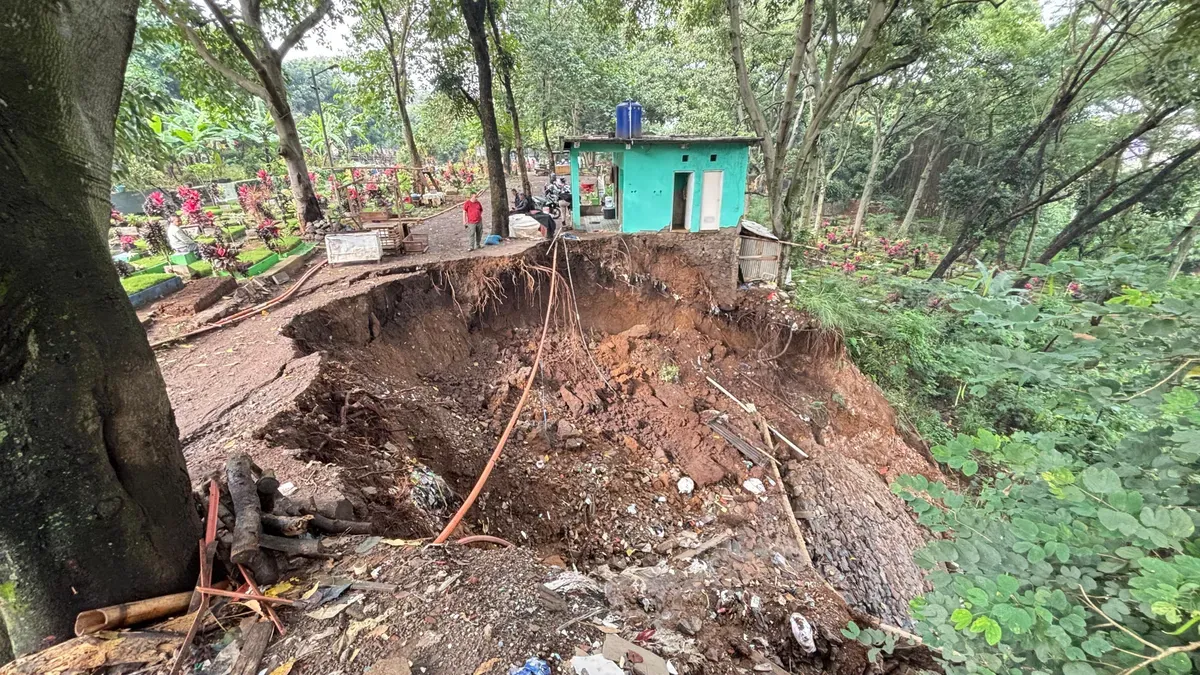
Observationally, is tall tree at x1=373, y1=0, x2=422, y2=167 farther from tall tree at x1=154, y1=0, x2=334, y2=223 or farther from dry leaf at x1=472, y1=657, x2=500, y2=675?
dry leaf at x1=472, y1=657, x2=500, y2=675

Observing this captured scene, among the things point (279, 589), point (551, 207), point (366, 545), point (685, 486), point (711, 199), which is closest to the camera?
point (279, 589)

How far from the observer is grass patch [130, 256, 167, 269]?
333 inches

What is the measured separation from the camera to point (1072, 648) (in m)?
1.46

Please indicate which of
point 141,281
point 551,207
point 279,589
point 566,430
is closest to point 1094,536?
point 279,589

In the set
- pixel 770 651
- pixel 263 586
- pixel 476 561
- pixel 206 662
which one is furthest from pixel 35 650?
pixel 770 651

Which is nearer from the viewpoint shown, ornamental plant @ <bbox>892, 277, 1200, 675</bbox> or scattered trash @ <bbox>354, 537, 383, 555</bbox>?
ornamental plant @ <bbox>892, 277, 1200, 675</bbox>

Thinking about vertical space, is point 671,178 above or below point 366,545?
above

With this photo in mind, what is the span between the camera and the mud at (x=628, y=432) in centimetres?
412

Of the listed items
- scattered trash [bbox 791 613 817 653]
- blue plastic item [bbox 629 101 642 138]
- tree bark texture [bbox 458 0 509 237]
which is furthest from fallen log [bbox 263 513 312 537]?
blue plastic item [bbox 629 101 642 138]

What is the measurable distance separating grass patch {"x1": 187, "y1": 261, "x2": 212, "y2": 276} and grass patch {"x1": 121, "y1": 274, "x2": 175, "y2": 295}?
1.77 ft

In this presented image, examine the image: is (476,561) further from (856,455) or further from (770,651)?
(856,455)

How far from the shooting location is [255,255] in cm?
938

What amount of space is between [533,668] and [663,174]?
28.0 feet

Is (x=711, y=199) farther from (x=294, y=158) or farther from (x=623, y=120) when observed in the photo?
(x=294, y=158)
